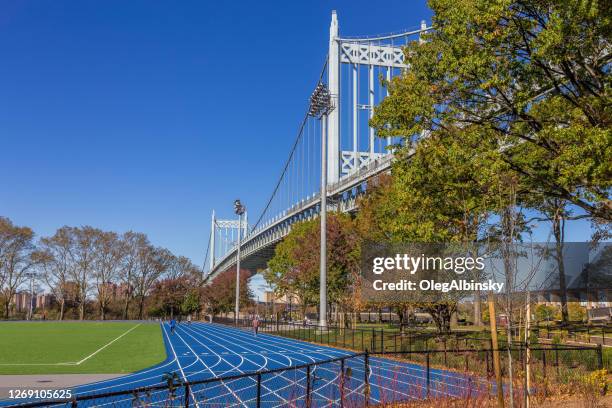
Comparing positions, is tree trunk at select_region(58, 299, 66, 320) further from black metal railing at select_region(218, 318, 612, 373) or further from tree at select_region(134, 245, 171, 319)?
black metal railing at select_region(218, 318, 612, 373)

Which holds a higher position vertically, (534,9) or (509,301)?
(534,9)

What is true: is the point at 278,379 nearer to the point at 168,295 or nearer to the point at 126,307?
the point at 168,295

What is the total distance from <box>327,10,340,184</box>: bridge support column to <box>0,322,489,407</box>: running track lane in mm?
32111

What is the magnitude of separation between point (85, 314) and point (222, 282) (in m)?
28.8

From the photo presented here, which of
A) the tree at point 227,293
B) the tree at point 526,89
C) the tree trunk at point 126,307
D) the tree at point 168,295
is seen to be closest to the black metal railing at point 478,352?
the tree at point 526,89

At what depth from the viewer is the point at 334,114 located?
216 feet

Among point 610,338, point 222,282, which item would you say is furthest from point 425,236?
point 222,282

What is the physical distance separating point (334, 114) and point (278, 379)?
50.2 m

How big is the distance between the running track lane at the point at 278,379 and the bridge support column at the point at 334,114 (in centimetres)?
3211

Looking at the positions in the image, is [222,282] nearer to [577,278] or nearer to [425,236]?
[577,278]

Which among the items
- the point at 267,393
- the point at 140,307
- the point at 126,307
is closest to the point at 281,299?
the point at 140,307

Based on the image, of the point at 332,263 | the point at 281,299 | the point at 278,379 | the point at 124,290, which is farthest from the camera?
the point at 124,290

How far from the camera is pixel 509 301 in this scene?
9711 mm

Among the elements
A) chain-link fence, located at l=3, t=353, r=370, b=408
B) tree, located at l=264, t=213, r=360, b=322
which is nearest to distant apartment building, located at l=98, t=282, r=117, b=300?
tree, located at l=264, t=213, r=360, b=322
